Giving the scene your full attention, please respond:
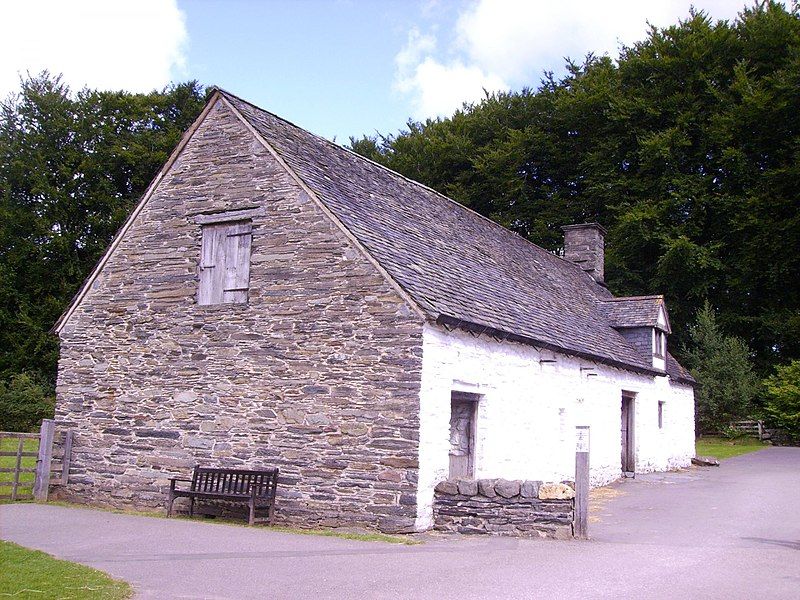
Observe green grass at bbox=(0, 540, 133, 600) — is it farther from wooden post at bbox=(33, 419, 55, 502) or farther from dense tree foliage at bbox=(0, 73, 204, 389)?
dense tree foliage at bbox=(0, 73, 204, 389)

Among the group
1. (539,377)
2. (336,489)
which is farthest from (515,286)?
(336,489)

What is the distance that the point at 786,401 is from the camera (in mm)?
32625

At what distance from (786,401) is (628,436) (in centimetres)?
1280

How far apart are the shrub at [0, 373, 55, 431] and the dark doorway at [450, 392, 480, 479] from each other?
20418 millimetres

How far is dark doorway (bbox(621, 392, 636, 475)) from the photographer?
2344 cm

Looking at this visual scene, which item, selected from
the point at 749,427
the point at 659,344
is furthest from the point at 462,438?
the point at 749,427

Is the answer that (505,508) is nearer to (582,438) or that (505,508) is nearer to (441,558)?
(441,558)

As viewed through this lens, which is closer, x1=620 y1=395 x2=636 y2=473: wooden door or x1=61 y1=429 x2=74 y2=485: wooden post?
x1=61 y1=429 x2=74 y2=485: wooden post

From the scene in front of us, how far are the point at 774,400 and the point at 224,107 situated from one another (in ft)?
91.7

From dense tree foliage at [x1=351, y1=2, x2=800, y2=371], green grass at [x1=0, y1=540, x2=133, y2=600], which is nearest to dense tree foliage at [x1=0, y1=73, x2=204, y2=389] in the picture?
dense tree foliage at [x1=351, y1=2, x2=800, y2=371]

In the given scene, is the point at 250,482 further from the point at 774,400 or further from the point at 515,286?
the point at 774,400

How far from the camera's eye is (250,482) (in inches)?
515

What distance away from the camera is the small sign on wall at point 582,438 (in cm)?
1906

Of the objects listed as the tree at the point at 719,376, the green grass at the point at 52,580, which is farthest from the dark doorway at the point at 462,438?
the tree at the point at 719,376
